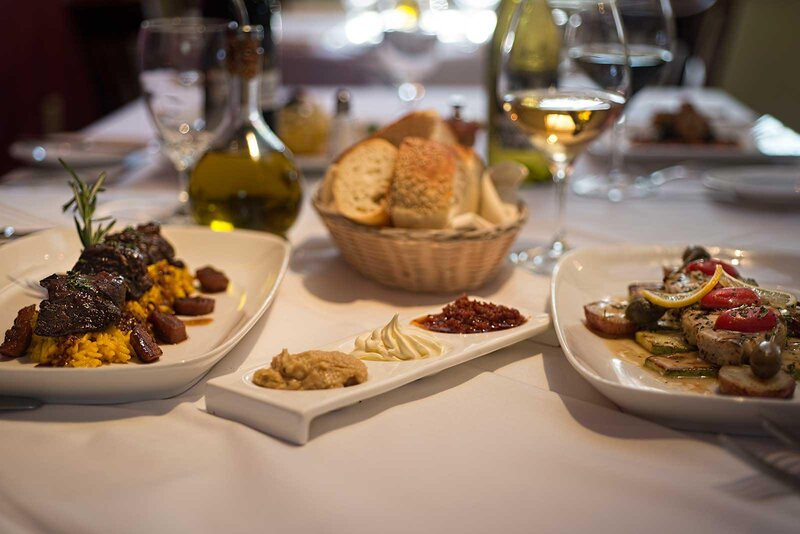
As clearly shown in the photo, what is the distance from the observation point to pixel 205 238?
149 cm

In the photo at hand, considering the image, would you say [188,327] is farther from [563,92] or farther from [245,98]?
[563,92]

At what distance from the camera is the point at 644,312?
1096 millimetres

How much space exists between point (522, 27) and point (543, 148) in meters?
0.21

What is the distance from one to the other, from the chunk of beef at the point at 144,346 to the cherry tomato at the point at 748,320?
0.65 metres

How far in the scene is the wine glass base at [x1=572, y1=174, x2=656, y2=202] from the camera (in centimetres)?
208

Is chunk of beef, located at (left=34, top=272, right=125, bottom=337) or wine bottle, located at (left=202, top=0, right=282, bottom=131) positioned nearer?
chunk of beef, located at (left=34, top=272, right=125, bottom=337)

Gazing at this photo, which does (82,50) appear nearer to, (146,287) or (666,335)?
(146,287)

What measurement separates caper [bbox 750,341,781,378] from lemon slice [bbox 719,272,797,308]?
0.54 feet

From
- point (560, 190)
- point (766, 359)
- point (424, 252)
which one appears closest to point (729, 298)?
point (766, 359)

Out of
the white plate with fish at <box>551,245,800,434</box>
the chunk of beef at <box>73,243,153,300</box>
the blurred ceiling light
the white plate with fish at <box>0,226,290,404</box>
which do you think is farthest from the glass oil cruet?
the blurred ceiling light

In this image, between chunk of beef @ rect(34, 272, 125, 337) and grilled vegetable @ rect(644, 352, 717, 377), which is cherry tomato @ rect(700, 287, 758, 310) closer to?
grilled vegetable @ rect(644, 352, 717, 377)

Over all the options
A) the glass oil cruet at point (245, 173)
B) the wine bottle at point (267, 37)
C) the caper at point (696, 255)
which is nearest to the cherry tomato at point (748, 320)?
the caper at point (696, 255)

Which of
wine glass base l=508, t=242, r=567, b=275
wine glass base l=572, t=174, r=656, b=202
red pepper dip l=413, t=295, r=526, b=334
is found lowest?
wine glass base l=572, t=174, r=656, b=202

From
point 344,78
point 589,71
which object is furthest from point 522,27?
point 344,78
